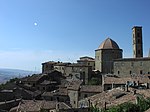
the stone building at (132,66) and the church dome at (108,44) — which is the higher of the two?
the church dome at (108,44)

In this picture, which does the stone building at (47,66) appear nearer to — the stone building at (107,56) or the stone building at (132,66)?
the stone building at (107,56)

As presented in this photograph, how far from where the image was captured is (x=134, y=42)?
82750 mm

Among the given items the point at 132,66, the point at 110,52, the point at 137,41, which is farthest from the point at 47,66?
the point at 132,66

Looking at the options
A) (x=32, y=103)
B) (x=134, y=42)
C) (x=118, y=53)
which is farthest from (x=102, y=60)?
(x=32, y=103)

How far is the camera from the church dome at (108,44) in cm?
8269

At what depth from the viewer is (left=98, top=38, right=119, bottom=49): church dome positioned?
82.7 metres

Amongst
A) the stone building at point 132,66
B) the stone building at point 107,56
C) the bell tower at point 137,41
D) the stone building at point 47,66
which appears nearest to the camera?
the stone building at point 132,66

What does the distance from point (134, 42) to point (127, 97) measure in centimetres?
5605

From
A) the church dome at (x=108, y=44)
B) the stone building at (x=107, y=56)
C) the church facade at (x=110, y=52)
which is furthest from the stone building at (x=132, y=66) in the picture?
the church dome at (x=108, y=44)

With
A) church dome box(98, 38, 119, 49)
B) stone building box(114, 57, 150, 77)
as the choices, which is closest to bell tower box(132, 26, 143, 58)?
church dome box(98, 38, 119, 49)

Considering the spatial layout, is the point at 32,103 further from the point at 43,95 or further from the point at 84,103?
the point at 43,95

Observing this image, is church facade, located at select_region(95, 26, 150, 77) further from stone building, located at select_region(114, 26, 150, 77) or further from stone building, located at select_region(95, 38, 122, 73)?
stone building, located at select_region(114, 26, 150, 77)

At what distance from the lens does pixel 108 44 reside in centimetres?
8344

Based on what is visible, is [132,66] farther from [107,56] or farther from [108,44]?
[108,44]
